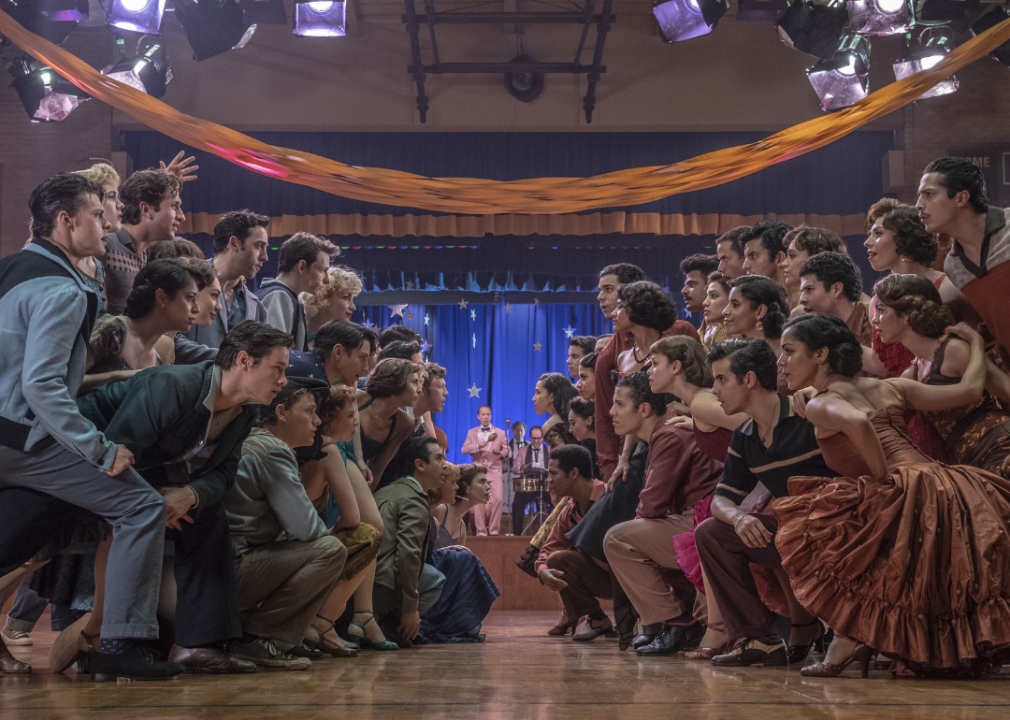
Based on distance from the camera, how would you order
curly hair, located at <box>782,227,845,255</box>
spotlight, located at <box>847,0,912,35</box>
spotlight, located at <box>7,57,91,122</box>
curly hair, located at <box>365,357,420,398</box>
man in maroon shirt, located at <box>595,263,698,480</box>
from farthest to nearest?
spotlight, located at <box>7,57,91,122</box> < spotlight, located at <box>847,0,912,35</box> < man in maroon shirt, located at <box>595,263,698,480</box> < curly hair, located at <box>365,357,420,398</box> < curly hair, located at <box>782,227,845,255</box>

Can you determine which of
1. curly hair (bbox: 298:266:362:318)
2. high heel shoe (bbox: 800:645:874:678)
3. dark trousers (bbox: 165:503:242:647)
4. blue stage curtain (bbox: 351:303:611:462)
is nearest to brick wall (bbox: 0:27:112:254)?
blue stage curtain (bbox: 351:303:611:462)

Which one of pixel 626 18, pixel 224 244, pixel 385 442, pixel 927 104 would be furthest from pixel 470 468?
pixel 927 104

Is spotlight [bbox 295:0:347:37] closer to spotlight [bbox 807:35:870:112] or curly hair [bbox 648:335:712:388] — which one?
spotlight [bbox 807:35:870:112]

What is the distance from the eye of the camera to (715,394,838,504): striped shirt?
112 inches

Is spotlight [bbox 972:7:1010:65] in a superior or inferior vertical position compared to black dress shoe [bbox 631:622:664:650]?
superior

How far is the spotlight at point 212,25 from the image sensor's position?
7020 mm

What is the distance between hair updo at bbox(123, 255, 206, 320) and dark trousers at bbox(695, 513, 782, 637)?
1711 mm

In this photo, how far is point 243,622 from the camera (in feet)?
8.95

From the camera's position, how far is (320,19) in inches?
285

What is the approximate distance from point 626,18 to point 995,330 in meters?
7.19

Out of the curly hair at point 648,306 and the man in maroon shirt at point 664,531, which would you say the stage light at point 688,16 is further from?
the man in maroon shirt at point 664,531

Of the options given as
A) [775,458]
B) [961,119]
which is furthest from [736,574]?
[961,119]

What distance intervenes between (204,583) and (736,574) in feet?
5.02

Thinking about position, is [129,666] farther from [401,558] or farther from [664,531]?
[664,531]
